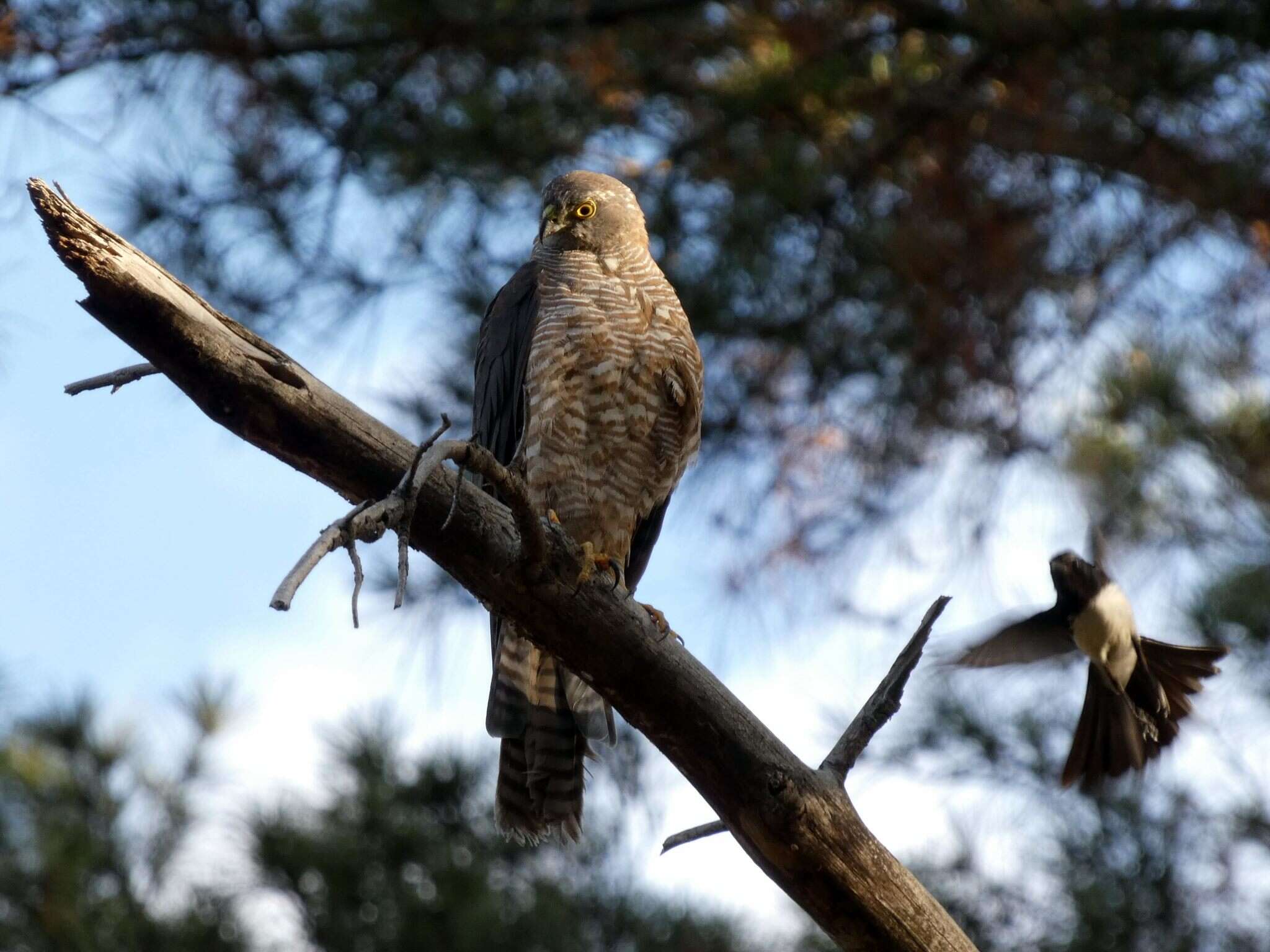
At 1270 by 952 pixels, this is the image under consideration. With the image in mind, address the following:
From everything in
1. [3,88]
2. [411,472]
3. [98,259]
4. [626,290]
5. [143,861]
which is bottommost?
[411,472]

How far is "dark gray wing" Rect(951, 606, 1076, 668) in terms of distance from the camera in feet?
12.4

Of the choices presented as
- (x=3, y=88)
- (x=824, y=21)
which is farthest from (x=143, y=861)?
(x=824, y=21)

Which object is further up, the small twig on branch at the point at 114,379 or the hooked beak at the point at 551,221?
the hooked beak at the point at 551,221

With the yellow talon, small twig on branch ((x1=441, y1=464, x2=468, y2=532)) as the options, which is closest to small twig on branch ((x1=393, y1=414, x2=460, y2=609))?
small twig on branch ((x1=441, y1=464, x2=468, y2=532))

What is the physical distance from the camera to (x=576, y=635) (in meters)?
2.66

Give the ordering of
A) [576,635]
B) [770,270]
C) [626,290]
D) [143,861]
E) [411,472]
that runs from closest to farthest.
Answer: [411,472], [576,635], [626,290], [770,270], [143,861]

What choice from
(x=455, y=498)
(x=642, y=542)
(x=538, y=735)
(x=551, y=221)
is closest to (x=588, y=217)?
(x=551, y=221)

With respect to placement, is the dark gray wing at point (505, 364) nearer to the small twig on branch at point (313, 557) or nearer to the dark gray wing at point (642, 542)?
the dark gray wing at point (642, 542)

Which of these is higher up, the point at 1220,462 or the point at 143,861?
the point at 1220,462

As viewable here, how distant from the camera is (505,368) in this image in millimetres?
3799

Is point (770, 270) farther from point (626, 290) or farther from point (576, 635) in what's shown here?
point (576, 635)

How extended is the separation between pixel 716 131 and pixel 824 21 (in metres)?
0.58

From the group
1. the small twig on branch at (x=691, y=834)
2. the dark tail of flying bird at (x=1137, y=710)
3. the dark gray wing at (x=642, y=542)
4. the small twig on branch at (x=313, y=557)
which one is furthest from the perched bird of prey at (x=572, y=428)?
the small twig on branch at (x=313, y=557)

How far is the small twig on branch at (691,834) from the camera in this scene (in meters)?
2.62
